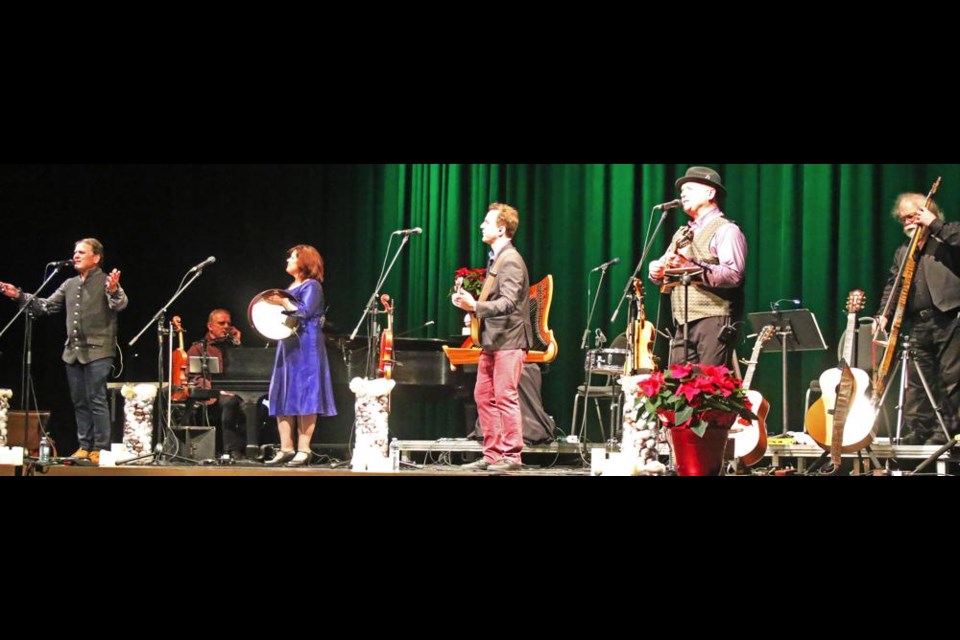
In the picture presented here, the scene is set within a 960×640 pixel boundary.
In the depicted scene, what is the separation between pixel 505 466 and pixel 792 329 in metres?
2.21

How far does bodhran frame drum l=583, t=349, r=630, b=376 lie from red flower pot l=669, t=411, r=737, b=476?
8.60ft

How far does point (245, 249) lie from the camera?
1005 centimetres

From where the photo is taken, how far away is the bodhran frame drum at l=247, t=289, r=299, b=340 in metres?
6.83

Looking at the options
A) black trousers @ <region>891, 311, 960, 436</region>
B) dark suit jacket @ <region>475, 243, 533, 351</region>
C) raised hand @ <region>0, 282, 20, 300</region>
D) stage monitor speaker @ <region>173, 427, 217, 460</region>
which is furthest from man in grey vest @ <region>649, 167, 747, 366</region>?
raised hand @ <region>0, 282, 20, 300</region>

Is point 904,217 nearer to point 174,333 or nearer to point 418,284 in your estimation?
point 418,284

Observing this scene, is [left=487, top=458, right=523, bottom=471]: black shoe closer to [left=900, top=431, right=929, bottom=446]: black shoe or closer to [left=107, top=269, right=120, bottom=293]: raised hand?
[left=900, top=431, right=929, bottom=446]: black shoe

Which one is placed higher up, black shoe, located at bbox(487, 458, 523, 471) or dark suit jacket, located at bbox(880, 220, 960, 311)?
dark suit jacket, located at bbox(880, 220, 960, 311)

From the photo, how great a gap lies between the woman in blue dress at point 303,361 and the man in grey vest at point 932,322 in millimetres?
3510

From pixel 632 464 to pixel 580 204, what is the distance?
428 centimetres

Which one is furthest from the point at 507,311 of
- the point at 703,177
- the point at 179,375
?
the point at 179,375

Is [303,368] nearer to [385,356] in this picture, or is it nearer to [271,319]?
[271,319]

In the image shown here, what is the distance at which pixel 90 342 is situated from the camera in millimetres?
7789

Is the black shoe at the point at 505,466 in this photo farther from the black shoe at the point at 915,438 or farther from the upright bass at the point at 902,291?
the black shoe at the point at 915,438

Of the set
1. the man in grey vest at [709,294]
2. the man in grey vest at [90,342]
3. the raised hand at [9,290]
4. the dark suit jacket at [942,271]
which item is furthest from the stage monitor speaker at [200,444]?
the dark suit jacket at [942,271]
